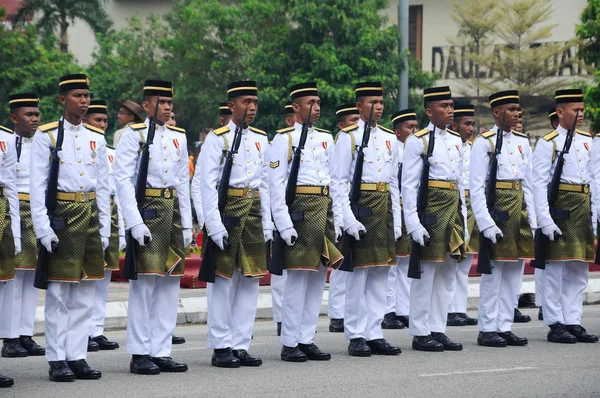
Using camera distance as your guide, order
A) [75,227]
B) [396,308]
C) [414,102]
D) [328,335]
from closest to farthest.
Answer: [75,227] < [328,335] < [396,308] < [414,102]

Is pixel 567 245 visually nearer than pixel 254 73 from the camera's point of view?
Yes

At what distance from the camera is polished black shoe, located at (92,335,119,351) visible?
1242 cm

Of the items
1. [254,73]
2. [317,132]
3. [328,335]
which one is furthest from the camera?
[254,73]

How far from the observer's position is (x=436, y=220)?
39.3 feet

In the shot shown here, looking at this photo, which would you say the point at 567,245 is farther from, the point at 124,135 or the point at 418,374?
the point at 124,135

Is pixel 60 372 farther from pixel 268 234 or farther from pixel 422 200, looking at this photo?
pixel 422 200

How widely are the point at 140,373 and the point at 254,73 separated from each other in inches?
900

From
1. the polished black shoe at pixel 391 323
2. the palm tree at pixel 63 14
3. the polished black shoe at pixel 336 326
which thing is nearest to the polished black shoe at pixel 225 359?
the polished black shoe at pixel 336 326

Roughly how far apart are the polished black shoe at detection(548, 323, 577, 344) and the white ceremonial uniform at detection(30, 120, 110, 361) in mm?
4914

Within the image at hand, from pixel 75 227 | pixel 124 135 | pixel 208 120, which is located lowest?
pixel 75 227

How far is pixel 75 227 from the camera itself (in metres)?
9.99

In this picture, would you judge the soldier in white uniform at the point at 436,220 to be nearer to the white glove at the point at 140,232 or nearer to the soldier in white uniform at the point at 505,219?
the soldier in white uniform at the point at 505,219

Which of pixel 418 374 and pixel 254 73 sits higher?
pixel 254 73

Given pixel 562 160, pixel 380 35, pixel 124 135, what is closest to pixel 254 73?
pixel 380 35
